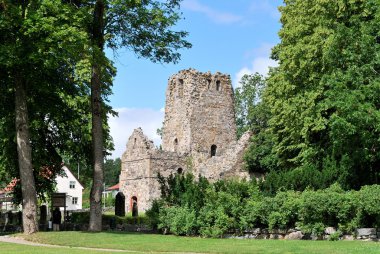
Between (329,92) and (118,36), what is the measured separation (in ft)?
30.7

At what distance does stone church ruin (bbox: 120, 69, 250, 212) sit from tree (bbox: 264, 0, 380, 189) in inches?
424

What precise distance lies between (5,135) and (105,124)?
21.9ft

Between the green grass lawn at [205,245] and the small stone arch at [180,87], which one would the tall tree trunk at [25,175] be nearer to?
the green grass lawn at [205,245]

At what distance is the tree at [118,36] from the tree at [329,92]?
703 centimetres

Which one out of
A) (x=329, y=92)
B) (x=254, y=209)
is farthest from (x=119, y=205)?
(x=329, y=92)

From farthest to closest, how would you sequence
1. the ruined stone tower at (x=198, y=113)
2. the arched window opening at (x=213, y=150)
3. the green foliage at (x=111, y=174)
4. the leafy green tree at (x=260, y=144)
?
the green foliage at (x=111, y=174) < the arched window opening at (x=213, y=150) < the ruined stone tower at (x=198, y=113) < the leafy green tree at (x=260, y=144)

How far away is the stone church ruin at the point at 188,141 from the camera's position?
41594 millimetres

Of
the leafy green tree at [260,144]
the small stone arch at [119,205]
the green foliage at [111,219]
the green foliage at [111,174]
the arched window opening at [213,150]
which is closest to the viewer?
the green foliage at [111,219]

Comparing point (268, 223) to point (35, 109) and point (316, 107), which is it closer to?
point (316, 107)

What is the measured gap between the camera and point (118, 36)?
75.4 feet

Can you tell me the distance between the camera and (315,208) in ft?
57.4

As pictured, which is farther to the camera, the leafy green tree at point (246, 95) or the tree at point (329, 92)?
the leafy green tree at point (246, 95)

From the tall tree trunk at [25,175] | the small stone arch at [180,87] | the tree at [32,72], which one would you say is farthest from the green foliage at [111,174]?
the tall tree trunk at [25,175]

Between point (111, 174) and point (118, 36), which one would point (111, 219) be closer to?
point (118, 36)
